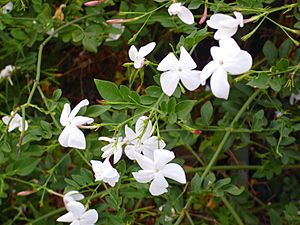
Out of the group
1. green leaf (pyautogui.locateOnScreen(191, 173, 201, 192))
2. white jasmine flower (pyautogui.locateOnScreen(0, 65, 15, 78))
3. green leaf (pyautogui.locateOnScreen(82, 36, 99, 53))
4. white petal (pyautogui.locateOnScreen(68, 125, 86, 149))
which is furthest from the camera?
white jasmine flower (pyautogui.locateOnScreen(0, 65, 15, 78))

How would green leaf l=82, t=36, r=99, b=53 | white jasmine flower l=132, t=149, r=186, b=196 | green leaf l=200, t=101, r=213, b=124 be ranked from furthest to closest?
1. green leaf l=82, t=36, r=99, b=53
2. green leaf l=200, t=101, r=213, b=124
3. white jasmine flower l=132, t=149, r=186, b=196

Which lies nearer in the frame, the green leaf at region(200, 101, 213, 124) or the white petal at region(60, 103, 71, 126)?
the white petal at region(60, 103, 71, 126)

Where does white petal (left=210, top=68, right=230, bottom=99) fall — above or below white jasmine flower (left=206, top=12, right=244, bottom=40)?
below

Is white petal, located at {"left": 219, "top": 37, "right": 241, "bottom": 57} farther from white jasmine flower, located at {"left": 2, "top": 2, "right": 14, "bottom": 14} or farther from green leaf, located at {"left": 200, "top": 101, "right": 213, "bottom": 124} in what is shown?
white jasmine flower, located at {"left": 2, "top": 2, "right": 14, "bottom": 14}

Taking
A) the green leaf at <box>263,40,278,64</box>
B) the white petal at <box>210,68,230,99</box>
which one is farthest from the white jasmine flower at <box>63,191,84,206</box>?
the green leaf at <box>263,40,278,64</box>

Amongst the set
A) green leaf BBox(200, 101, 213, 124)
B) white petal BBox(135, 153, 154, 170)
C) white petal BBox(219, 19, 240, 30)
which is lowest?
green leaf BBox(200, 101, 213, 124)

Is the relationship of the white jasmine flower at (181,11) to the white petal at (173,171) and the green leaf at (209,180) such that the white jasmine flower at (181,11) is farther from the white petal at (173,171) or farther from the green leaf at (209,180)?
the green leaf at (209,180)

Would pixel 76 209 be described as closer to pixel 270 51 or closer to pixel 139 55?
pixel 139 55
